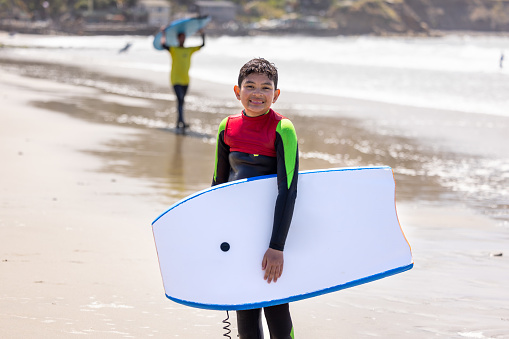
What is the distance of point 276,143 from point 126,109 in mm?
10005

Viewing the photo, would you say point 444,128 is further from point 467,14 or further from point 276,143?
point 467,14

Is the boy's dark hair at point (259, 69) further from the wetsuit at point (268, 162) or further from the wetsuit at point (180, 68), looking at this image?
the wetsuit at point (180, 68)

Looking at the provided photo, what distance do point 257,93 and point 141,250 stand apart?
77.4 inches

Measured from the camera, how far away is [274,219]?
2.37 metres

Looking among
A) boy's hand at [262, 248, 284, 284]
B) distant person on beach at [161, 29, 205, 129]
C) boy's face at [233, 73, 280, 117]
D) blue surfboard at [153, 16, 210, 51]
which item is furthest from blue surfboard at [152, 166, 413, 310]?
blue surfboard at [153, 16, 210, 51]

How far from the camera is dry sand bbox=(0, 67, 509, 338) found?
10.1 ft

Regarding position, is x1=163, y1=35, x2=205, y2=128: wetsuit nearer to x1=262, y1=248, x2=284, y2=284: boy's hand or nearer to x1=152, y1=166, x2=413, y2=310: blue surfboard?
x1=152, y1=166, x2=413, y2=310: blue surfboard

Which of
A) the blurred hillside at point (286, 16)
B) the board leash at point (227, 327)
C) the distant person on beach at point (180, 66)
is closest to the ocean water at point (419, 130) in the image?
the distant person on beach at point (180, 66)

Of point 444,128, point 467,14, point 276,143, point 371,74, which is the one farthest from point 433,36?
point 276,143

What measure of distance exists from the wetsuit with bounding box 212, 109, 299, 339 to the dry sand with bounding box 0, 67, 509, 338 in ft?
1.79

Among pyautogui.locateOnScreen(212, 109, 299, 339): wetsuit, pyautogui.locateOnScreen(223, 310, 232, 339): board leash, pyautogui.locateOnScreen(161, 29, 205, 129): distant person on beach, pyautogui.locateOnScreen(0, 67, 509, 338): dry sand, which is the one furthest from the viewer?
pyautogui.locateOnScreen(161, 29, 205, 129): distant person on beach

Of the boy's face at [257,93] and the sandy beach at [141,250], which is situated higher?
the boy's face at [257,93]

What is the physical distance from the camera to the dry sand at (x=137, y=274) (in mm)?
3072

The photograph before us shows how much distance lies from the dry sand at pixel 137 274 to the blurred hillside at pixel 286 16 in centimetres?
7980
